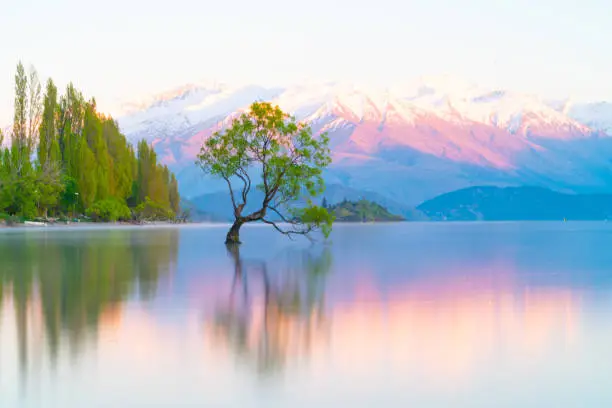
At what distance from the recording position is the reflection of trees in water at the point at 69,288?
11688mm

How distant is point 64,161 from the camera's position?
288ft

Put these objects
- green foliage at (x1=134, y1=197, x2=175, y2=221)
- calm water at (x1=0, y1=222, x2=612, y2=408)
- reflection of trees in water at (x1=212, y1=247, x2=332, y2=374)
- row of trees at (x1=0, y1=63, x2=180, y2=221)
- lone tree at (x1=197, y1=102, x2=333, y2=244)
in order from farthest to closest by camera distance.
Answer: green foliage at (x1=134, y1=197, x2=175, y2=221), row of trees at (x1=0, y1=63, x2=180, y2=221), lone tree at (x1=197, y1=102, x2=333, y2=244), reflection of trees in water at (x1=212, y1=247, x2=332, y2=374), calm water at (x1=0, y1=222, x2=612, y2=408)

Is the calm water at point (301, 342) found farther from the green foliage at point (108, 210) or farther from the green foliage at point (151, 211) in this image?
the green foliage at point (151, 211)

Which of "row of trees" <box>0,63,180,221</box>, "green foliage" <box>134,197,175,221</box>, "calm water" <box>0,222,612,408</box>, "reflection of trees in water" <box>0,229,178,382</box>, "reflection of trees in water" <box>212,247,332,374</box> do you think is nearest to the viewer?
"calm water" <box>0,222,612,408</box>

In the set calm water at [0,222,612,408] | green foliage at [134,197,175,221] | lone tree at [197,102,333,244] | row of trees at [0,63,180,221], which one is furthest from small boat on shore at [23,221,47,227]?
calm water at [0,222,612,408]

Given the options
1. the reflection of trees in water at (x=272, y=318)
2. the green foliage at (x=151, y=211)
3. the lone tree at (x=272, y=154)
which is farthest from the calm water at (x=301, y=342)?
the green foliage at (x=151, y=211)

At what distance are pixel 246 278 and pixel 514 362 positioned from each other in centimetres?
1359

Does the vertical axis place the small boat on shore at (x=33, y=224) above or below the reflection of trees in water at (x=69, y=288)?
above

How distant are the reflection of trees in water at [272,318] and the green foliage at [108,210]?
68.5 m

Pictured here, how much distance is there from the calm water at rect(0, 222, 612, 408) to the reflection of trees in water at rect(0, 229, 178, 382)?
57 millimetres

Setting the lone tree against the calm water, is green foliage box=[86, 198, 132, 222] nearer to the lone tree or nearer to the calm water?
the lone tree

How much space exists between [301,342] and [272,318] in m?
2.61

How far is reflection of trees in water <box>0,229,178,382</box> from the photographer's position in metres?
11.7

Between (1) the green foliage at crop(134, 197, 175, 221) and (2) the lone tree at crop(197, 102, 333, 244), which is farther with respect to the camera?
(1) the green foliage at crop(134, 197, 175, 221)
